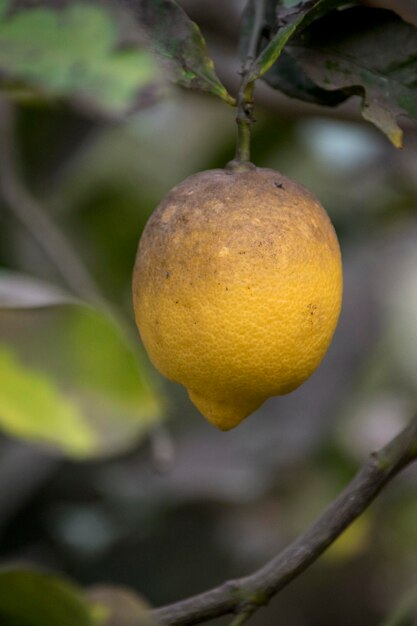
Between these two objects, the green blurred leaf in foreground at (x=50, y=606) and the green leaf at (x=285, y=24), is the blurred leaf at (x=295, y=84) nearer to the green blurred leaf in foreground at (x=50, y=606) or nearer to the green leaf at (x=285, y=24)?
the green leaf at (x=285, y=24)

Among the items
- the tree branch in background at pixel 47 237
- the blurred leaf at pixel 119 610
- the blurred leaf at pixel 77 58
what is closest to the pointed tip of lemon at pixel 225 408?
the blurred leaf at pixel 119 610

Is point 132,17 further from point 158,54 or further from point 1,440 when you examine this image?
point 1,440

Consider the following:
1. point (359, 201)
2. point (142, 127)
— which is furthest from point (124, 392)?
point (142, 127)

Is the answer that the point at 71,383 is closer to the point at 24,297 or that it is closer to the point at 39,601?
the point at 24,297

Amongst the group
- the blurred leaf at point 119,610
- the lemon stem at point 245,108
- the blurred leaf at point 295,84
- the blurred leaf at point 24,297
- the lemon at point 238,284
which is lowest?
the blurred leaf at point 24,297

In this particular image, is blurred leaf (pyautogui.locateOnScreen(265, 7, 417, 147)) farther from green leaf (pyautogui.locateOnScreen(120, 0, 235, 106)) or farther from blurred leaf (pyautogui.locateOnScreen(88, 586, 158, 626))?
blurred leaf (pyautogui.locateOnScreen(88, 586, 158, 626))

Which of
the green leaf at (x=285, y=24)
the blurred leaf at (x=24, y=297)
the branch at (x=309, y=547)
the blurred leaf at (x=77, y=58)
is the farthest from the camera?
the blurred leaf at (x=24, y=297)
